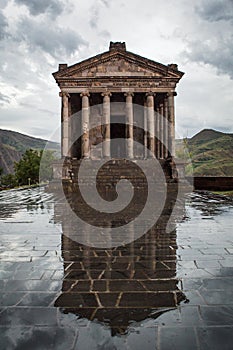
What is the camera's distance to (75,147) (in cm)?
2909

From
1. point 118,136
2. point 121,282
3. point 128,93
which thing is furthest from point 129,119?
point 121,282

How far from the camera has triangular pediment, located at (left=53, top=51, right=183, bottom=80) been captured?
26.0 metres

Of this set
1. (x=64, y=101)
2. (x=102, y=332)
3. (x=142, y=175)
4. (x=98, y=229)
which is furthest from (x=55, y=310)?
(x=64, y=101)

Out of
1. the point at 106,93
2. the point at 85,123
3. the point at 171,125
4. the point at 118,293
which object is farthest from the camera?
the point at 171,125

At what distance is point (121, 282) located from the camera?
3939mm

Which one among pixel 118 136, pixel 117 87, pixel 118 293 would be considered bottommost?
pixel 118 293

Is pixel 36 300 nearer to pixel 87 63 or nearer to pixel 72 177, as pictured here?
pixel 72 177

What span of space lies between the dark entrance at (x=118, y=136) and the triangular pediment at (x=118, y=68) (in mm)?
4835

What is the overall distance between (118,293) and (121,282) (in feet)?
1.19

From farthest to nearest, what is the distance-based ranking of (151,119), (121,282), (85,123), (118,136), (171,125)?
(118,136), (171,125), (151,119), (85,123), (121,282)

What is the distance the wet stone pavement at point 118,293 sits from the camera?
262cm

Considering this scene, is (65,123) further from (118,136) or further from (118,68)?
(118,68)

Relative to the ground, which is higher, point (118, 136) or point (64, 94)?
point (64, 94)

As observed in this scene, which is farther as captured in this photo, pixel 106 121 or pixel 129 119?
pixel 129 119
